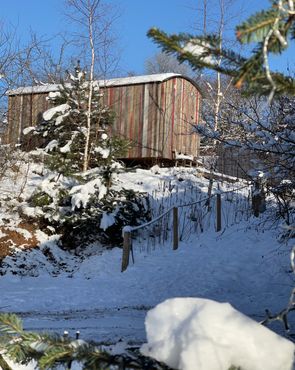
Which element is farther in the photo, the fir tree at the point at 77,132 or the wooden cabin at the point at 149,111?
the wooden cabin at the point at 149,111

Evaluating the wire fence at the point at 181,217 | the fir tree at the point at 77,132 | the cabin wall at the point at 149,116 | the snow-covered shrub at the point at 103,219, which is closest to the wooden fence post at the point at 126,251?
the wire fence at the point at 181,217

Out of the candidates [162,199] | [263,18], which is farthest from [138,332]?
[162,199]

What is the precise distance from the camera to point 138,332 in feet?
22.7

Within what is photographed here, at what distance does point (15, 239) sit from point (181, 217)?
5257mm

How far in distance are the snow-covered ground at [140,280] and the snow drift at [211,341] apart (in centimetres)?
561

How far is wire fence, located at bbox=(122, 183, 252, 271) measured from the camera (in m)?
13.7

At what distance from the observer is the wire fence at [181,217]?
13656mm

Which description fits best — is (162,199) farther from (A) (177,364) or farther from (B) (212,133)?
(A) (177,364)

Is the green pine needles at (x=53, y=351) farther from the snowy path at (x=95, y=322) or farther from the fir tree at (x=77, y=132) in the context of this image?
the fir tree at (x=77, y=132)

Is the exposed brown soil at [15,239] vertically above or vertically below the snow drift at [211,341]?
below

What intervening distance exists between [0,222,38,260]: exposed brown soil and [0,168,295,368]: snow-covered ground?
304 millimetres

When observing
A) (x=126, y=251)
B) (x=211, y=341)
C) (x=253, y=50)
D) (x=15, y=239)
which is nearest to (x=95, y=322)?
(x=126, y=251)

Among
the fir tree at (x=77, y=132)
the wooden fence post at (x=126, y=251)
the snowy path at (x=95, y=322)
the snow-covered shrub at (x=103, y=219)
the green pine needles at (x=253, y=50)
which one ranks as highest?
the fir tree at (x=77, y=132)

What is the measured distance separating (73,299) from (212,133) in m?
4.59
